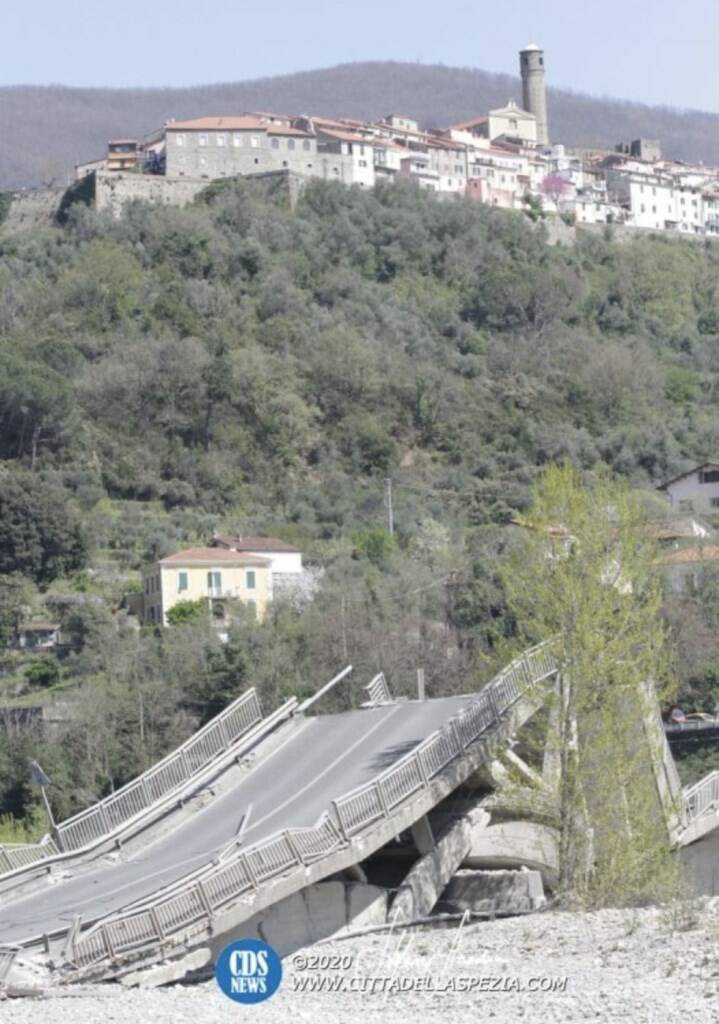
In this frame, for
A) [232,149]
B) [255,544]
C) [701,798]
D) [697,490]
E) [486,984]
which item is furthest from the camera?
[232,149]

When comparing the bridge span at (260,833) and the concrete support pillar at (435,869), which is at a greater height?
the bridge span at (260,833)

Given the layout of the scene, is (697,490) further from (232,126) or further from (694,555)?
(232,126)

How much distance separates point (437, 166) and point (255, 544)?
5368cm

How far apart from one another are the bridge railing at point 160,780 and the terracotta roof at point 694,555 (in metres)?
33.8

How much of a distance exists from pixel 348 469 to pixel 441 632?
93.1 feet

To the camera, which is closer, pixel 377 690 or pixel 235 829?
pixel 235 829

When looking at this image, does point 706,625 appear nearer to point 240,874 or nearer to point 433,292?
point 240,874

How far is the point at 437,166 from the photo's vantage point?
400ft

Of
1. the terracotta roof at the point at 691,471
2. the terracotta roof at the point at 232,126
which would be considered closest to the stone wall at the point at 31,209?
the terracotta roof at the point at 232,126

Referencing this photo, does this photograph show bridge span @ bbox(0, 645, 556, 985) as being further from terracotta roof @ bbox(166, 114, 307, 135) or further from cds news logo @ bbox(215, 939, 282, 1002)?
terracotta roof @ bbox(166, 114, 307, 135)

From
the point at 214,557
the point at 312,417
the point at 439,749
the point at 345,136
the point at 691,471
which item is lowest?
the point at 214,557

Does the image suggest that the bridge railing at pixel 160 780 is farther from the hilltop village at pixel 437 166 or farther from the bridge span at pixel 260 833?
the hilltop village at pixel 437 166

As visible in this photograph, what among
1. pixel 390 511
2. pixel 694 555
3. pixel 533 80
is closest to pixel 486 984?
pixel 694 555

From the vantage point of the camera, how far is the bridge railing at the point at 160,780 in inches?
1164
